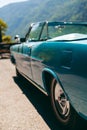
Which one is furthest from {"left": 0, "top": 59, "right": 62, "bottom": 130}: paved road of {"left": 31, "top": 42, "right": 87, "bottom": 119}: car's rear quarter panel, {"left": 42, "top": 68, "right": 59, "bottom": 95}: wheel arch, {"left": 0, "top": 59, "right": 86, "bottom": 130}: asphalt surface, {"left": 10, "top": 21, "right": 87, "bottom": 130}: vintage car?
{"left": 31, "top": 42, "right": 87, "bottom": 119}: car's rear quarter panel

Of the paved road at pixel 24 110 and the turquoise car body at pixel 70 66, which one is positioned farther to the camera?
the paved road at pixel 24 110

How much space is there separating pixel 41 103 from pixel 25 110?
1.96ft

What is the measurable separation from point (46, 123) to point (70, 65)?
1446 mm

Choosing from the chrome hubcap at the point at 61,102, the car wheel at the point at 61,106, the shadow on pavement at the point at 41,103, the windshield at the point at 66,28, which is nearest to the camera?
the car wheel at the point at 61,106

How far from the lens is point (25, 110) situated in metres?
5.69

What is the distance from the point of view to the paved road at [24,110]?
4781mm

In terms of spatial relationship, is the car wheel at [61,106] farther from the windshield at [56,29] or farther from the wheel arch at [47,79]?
the windshield at [56,29]

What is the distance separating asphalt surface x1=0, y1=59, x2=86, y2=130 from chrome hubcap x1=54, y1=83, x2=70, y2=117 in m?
0.26

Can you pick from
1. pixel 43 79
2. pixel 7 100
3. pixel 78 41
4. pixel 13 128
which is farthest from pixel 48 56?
pixel 7 100

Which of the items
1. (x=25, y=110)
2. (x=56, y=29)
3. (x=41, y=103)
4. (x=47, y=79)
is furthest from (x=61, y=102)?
(x=56, y=29)

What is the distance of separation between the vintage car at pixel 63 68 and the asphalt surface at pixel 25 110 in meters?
0.36

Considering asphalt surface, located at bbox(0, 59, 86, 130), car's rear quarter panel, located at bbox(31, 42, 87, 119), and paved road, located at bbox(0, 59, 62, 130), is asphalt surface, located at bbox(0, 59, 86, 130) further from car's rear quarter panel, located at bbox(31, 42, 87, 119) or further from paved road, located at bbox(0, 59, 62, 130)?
car's rear quarter panel, located at bbox(31, 42, 87, 119)

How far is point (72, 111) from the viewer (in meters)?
4.17

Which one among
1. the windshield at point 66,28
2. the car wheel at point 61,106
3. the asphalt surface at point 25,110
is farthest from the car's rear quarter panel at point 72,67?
the windshield at point 66,28
